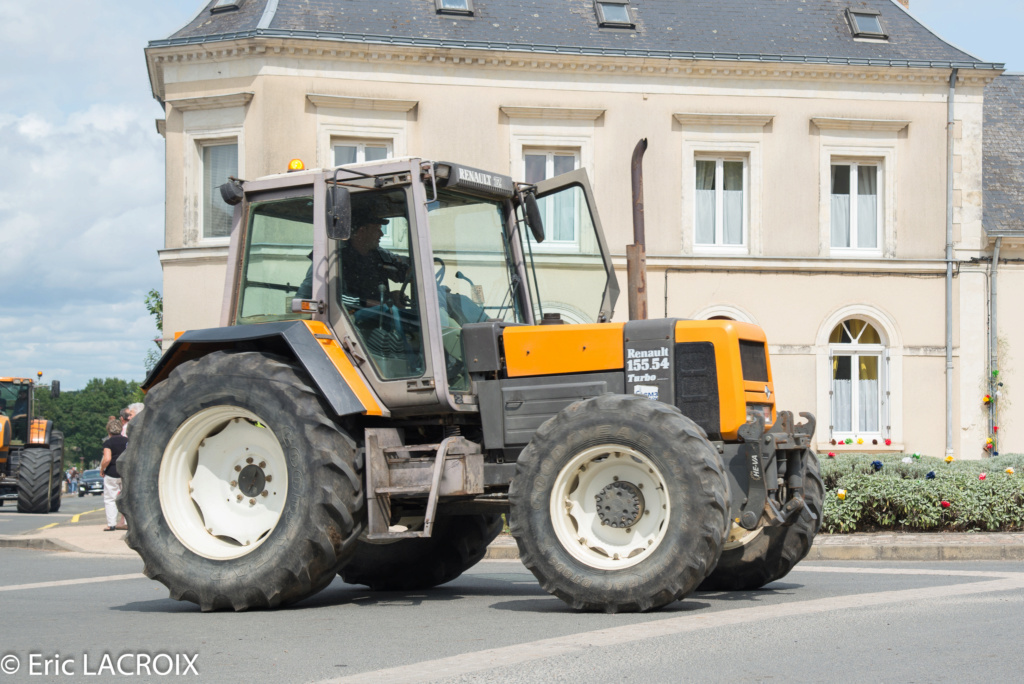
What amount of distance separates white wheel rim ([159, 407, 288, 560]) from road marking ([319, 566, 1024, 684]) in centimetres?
247

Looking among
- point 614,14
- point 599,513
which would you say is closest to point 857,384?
point 614,14

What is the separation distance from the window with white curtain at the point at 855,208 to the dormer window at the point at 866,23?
267cm

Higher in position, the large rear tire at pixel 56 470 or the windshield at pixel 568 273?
the windshield at pixel 568 273

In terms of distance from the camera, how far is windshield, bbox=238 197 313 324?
859cm

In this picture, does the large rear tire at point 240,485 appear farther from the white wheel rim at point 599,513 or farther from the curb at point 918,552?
the curb at point 918,552

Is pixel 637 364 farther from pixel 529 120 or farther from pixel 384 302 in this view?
pixel 529 120

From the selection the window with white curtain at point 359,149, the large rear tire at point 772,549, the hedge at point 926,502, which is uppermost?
the window with white curtain at point 359,149

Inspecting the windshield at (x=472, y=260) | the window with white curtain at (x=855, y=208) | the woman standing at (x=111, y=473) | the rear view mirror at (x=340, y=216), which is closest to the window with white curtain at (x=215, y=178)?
the woman standing at (x=111, y=473)

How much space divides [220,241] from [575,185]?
1567 cm

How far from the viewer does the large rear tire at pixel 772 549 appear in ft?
27.6

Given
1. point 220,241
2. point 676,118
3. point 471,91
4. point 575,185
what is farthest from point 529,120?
point 575,185

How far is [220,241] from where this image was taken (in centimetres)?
2353

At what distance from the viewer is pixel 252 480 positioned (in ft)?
26.9

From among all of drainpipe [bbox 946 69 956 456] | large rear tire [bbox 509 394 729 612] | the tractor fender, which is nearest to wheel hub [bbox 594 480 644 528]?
large rear tire [bbox 509 394 729 612]
